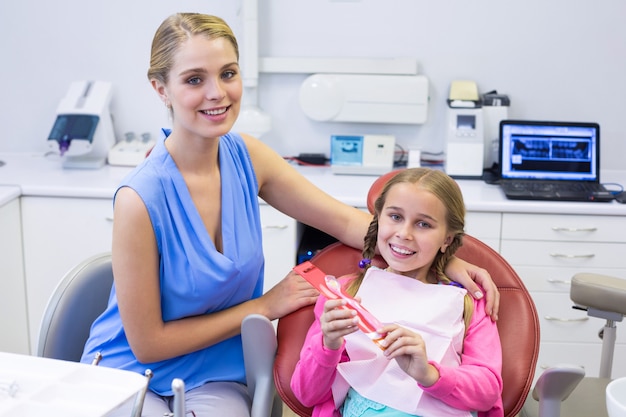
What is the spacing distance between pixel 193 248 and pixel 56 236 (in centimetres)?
130

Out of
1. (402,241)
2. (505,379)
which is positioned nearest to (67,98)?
(402,241)

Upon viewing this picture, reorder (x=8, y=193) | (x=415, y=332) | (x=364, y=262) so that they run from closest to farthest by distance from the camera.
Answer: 1. (x=415, y=332)
2. (x=364, y=262)
3. (x=8, y=193)

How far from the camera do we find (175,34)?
1.53 metres

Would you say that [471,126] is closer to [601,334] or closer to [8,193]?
[601,334]

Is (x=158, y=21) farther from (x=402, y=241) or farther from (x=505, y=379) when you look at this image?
(x=505, y=379)

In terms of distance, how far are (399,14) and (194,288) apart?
1751 mm

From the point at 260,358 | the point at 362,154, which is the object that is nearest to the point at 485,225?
the point at 362,154

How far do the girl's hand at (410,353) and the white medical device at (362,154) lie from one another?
156cm

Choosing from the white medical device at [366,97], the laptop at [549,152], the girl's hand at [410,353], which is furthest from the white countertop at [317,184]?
the girl's hand at [410,353]

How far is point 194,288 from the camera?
1564 mm

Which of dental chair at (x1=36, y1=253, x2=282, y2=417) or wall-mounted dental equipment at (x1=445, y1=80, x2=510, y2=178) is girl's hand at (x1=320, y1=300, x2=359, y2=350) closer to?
dental chair at (x1=36, y1=253, x2=282, y2=417)

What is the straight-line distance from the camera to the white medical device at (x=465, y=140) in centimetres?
282

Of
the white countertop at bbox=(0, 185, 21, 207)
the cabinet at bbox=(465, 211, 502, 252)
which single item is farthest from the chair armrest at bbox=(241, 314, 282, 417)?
the white countertop at bbox=(0, 185, 21, 207)

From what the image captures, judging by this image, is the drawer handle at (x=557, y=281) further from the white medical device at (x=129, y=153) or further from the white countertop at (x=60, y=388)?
the white countertop at (x=60, y=388)
